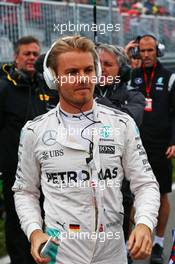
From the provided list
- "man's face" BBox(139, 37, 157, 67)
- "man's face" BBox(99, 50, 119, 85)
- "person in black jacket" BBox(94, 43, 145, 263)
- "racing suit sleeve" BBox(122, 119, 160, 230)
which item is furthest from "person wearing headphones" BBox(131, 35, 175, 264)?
"racing suit sleeve" BBox(122, 119, 160, 230)

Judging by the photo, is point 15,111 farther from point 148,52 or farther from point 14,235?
point 148,52

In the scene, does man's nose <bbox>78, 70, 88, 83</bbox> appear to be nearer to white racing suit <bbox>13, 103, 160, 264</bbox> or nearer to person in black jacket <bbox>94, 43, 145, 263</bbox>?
white racing suit <bbox>13, 103, 160, 264</bbox>

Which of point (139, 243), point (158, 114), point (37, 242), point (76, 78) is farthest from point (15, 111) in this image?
point (139, 243)

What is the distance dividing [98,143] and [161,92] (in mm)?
2613

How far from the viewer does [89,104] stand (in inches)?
90.0

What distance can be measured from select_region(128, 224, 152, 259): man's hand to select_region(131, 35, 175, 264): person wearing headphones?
8.93ft

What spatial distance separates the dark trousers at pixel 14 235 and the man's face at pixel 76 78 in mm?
1941

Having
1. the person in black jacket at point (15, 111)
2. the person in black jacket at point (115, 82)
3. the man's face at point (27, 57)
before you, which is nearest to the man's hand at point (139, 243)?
the person in black jacket at point (115, 82)

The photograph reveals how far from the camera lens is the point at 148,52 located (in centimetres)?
484

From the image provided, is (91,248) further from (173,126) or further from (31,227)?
(173,126)

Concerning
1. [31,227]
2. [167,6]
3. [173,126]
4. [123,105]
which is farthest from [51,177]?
[167,6]

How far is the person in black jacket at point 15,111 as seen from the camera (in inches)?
156

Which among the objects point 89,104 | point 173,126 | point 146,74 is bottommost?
point 173,126

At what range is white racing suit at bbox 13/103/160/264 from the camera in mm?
2242
